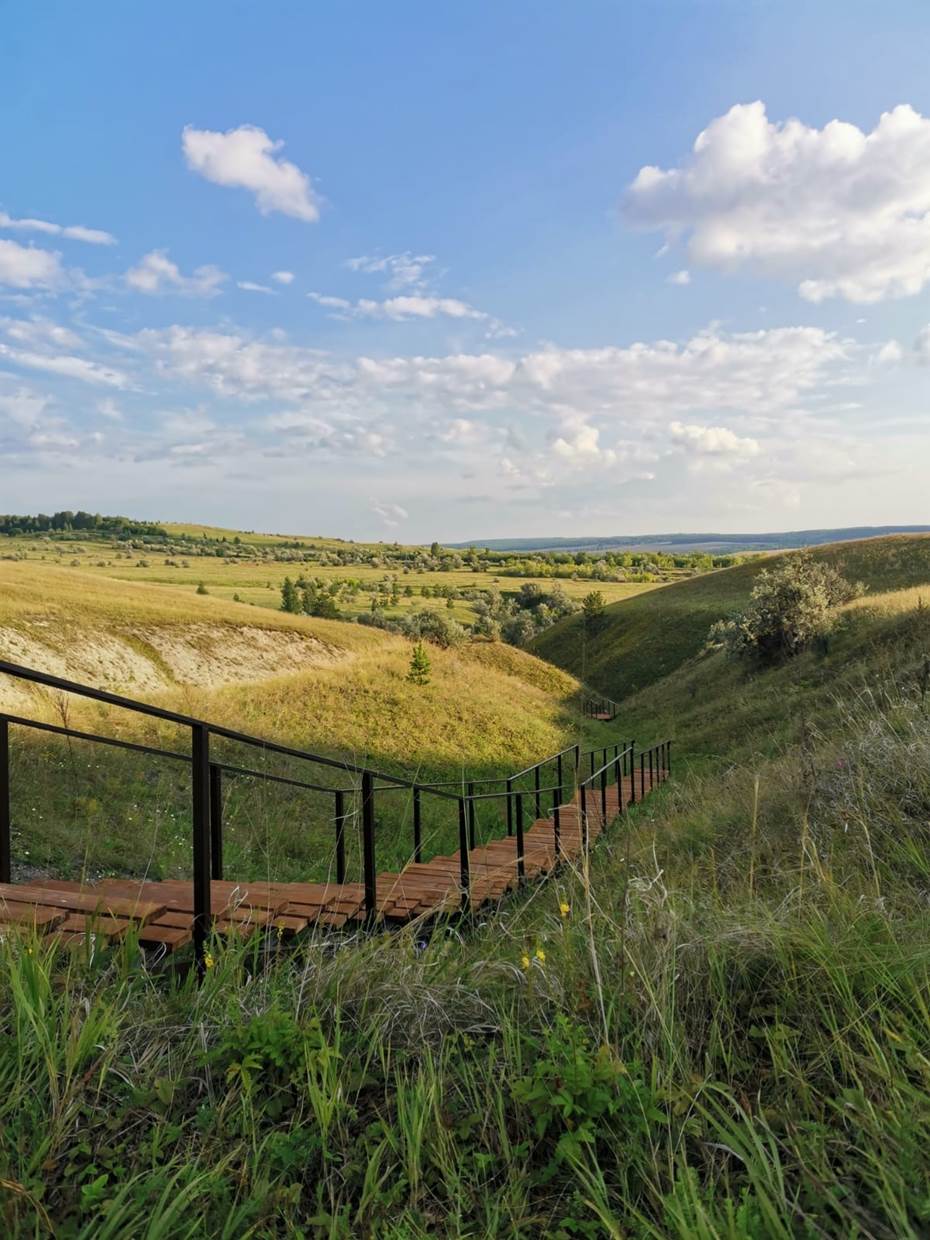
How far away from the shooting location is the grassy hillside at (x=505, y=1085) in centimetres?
164

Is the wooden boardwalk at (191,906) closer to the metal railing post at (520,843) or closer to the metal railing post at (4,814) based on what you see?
the metal railing post at (4,814)

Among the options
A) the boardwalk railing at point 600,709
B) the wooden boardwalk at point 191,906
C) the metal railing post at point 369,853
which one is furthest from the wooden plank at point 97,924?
the boardwalk railing at point 600,709

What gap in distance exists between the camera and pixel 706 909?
9.62 feet

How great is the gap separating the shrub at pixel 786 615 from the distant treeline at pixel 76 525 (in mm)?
106532

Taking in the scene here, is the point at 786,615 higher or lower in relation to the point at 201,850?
lower

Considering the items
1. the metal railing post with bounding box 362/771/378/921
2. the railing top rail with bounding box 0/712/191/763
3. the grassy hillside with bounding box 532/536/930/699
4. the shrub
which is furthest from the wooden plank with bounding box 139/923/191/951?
the grassy hillside with bounding box 532/536/930/699

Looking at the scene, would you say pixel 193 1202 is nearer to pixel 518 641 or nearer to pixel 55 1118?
pixel 55 1118

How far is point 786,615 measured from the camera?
89.1ft

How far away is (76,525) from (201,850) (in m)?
130

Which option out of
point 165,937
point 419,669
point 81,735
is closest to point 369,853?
point 165,937

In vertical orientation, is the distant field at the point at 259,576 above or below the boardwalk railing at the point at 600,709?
above

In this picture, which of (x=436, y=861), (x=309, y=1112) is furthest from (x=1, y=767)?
(x=436, y=861)

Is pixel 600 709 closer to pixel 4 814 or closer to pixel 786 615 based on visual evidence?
pixel 786 615

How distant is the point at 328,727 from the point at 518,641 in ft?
149
